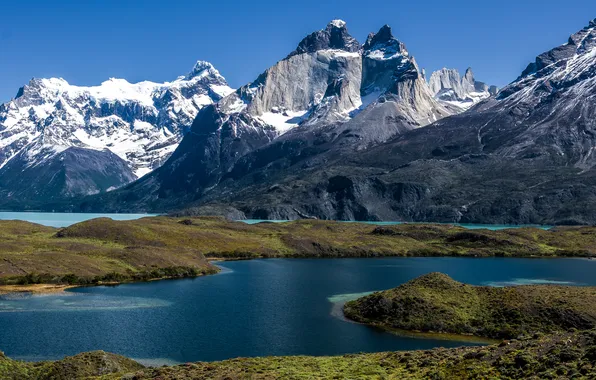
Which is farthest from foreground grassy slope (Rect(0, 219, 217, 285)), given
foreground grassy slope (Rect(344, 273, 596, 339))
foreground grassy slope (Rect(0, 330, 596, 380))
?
foreground grassy slope (Rect(0, 330, 596, 380))

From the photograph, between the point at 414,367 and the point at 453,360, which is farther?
the point at 414,367

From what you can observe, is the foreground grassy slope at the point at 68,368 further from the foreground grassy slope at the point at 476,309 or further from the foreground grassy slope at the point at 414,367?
the foreground grassy slope at the point at 476,309

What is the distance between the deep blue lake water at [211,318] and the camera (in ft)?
245

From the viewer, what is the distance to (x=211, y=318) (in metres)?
94.2

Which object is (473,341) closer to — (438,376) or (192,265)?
(438,376)

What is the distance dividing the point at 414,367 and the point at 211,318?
45889 mm

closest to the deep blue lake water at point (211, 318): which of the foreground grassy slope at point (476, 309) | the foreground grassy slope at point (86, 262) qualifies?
the foreground grassy slope at point (476, 309)

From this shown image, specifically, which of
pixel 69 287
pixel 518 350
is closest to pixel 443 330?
pixel 518 350

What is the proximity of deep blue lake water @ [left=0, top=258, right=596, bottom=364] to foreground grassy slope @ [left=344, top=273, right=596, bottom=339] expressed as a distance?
5793 mm

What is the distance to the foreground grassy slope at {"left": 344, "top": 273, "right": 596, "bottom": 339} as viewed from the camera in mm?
84188

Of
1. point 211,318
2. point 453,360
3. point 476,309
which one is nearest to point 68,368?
point 453,360

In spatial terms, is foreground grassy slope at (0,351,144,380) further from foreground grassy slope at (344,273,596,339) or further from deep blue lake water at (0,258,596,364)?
foreground grassy slope at (344,273,596,339)

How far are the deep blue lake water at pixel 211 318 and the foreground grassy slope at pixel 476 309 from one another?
5.79 m

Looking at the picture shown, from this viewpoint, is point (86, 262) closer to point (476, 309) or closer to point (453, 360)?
point (476, 309)
